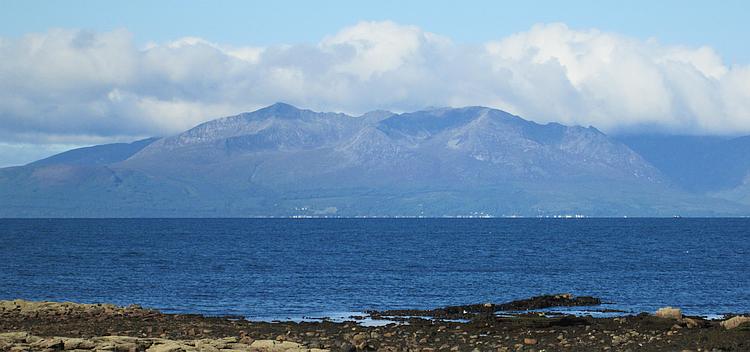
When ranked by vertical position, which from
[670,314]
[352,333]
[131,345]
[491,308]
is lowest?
[352,333]

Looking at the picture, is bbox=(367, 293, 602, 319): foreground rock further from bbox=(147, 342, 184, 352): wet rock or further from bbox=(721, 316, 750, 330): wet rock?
bbox=(147, 342, 184, 352): wet rock

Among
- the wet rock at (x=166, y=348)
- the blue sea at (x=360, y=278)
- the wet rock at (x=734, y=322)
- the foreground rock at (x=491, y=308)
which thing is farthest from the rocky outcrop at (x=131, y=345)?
the blue sea at (x=360, y=278)

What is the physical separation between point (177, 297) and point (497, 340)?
3787 cm

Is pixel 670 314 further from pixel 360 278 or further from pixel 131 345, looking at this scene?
pixel 360 278

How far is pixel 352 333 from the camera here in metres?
49.1

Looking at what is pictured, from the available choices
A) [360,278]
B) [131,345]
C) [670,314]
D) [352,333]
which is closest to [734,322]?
[670,314]

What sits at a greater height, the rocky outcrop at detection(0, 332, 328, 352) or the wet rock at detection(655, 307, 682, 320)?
the wet rock at detection(655, 307, 682, 320)

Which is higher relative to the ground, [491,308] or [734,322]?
[734,322]

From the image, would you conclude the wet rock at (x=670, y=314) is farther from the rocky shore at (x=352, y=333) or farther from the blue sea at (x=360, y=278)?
the blue sea at (x=360, y=278)

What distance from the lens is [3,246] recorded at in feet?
557

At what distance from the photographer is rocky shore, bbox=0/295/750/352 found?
135 ft

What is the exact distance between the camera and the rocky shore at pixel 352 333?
4109 cm

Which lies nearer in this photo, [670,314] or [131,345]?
[131,345]

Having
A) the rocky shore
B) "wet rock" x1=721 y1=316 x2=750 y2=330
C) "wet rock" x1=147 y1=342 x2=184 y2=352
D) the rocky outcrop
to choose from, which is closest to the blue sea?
the rocky shore
